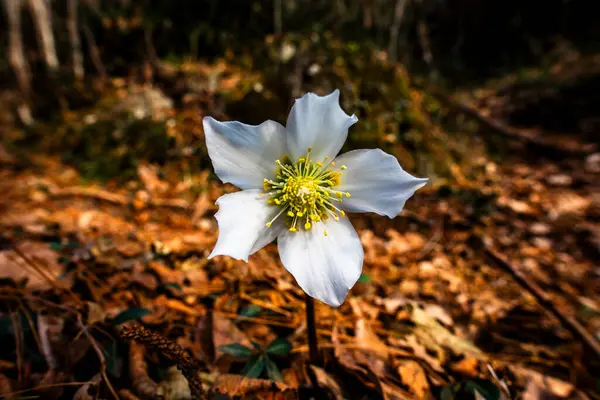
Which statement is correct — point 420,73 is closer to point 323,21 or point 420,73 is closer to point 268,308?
point 323,21

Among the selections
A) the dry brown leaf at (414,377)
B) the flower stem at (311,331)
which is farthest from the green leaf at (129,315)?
the dry brown leaf at (414,377)

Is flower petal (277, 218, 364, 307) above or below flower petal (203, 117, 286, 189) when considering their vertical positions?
below

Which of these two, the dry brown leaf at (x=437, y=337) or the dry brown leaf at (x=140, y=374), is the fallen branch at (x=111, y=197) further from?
the dry brown leaf at (x=437, y=337)

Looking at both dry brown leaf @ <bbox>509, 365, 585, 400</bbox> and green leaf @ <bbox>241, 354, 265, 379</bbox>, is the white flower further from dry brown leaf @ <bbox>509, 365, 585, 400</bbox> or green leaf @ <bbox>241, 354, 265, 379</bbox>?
dry brown leaf @ <bbox>509, 365, 585, 400</bbox>

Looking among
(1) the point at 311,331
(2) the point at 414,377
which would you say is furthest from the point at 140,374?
(2) the point at 414,377

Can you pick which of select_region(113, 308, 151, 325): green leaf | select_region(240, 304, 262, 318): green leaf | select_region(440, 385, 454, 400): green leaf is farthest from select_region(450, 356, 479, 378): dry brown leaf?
select_region(113, 308, 151, 325): green leaf

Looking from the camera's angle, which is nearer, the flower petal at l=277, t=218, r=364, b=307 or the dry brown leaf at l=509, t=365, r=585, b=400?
the flower petal at l=277, t=218, r=364, b=307
